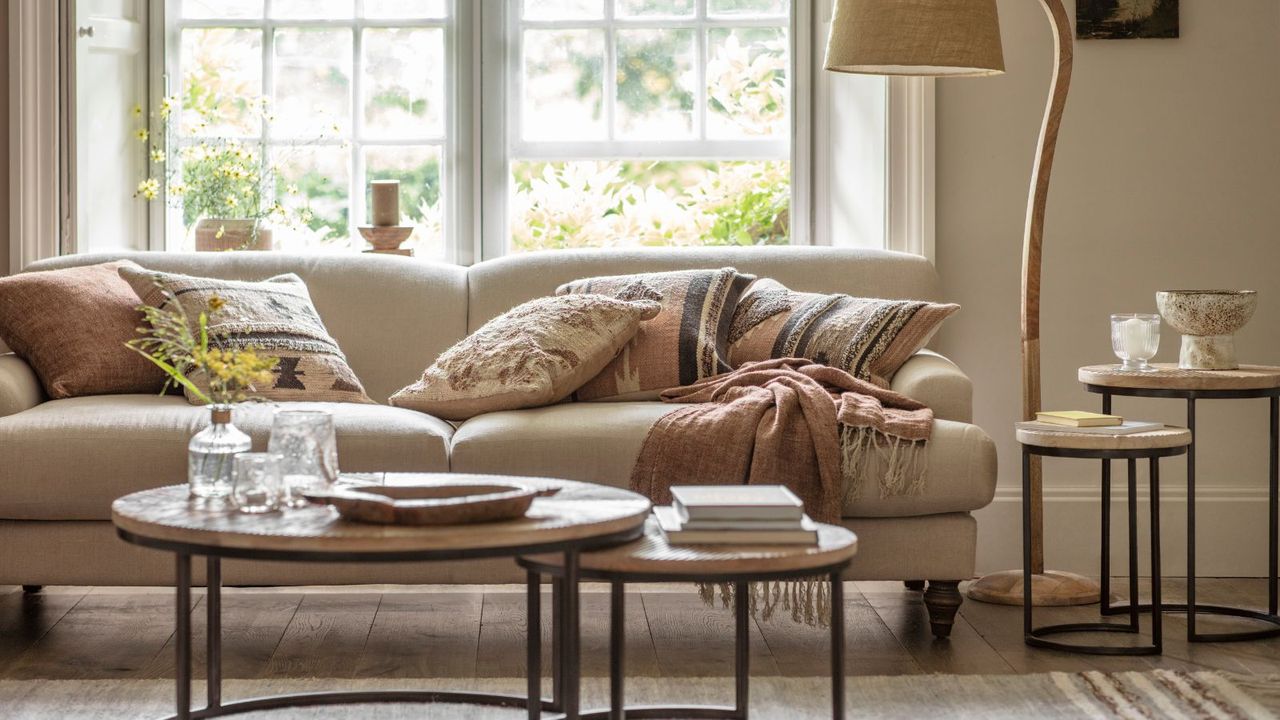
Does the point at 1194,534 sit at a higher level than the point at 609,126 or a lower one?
lower

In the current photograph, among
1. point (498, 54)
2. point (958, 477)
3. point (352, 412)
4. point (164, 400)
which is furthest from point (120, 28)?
point (958, 477)

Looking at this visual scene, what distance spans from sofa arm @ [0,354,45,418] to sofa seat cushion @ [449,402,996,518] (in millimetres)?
988

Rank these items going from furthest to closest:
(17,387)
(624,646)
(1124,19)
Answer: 1. (1124,19)
2. (17,387)
3. (624,646)

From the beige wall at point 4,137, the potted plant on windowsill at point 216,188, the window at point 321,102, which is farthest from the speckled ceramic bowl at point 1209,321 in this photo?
the beige wall at point 4,137

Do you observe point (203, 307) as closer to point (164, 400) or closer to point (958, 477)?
point (164, 400)

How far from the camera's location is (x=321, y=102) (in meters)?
4.25

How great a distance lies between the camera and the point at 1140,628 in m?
3.20

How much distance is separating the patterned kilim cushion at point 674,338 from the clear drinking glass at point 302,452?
1.38 m

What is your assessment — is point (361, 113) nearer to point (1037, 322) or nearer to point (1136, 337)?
point (1037, 322)

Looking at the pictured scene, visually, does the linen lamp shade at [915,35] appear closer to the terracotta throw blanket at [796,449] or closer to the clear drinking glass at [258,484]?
the terracotta throw blanket at [796,449]

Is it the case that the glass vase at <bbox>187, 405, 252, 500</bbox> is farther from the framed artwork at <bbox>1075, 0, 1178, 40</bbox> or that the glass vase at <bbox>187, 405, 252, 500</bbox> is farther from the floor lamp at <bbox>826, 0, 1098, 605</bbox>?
the framed artwork at <bbox>1075, 0, 1178, 40</bbox>

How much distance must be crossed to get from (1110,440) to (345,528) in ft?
5.70

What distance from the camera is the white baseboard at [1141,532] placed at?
3.85 m

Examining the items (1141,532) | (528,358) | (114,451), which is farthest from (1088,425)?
(114,451)
